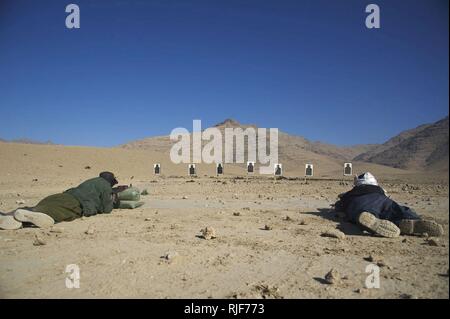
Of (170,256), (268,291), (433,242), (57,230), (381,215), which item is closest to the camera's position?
(268,291)

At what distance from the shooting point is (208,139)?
72.5m

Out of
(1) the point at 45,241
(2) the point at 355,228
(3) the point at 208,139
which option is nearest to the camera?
(1) the point at 45,241

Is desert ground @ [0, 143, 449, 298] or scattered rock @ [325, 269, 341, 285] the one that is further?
scattered rock @ [325, 269, 341, 285]

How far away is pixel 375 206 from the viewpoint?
6.94 metres

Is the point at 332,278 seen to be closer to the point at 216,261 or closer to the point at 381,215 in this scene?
the point at 216,261

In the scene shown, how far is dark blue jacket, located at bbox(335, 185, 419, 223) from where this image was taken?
22.4ft

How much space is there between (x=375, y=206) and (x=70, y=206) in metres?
6.01

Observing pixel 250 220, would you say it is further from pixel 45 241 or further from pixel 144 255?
pixel 45 241

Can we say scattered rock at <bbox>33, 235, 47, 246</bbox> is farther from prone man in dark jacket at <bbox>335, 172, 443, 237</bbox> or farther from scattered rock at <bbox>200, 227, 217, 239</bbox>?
prone man in dark jacket at <bbox>335, 172, 443, 237</bbox>

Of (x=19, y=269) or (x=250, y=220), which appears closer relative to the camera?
(x=19, y=269)
